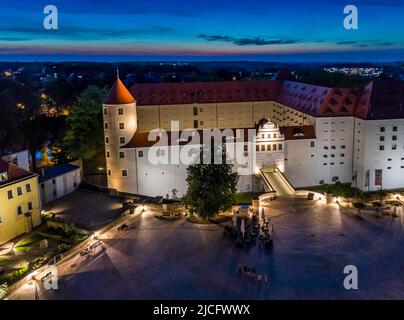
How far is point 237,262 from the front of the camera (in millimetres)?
28953

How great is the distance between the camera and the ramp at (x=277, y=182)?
45406mm

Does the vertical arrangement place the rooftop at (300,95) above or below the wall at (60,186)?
above

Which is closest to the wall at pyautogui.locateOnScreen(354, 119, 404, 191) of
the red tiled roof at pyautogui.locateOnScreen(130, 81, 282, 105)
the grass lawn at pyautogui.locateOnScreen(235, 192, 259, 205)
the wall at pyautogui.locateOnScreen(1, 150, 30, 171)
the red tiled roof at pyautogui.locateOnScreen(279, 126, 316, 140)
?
the red tiled roof at pyautogui.locateOnScreen(279, 126, 316, 140)

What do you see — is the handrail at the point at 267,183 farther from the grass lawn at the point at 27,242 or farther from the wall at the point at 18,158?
the wall at the point at 18,158

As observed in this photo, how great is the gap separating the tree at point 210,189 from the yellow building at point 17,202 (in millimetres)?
13447

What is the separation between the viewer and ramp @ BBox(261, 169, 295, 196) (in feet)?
149

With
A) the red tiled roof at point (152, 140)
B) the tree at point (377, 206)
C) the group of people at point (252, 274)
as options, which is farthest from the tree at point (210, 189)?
the tree at point (377, 206)

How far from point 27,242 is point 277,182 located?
2652 centimetres

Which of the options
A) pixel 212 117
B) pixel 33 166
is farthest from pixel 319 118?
pixel 33 166

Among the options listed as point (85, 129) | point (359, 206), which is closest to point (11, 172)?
point (85, 129)

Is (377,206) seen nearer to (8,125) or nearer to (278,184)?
(278,184)

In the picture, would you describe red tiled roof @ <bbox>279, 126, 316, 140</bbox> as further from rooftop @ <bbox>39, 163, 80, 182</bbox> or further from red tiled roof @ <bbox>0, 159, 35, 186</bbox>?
red tiled roof @ <bbox>0, 159, 35, 186</bbox>

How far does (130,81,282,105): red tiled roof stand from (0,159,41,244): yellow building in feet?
112

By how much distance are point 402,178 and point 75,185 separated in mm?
40630
